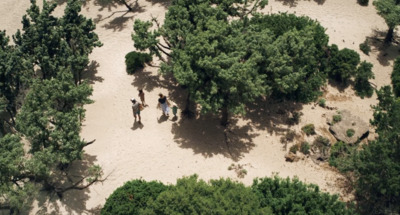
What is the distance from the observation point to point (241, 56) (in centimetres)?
3014

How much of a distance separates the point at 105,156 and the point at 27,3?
76.7 feet

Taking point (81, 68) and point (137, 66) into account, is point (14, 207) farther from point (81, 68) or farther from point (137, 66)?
point (137, 66)

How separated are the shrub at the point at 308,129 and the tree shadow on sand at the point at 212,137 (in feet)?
12.4

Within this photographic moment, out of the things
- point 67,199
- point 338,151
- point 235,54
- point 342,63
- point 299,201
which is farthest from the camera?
point 342,63

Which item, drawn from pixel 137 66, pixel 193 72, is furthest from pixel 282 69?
pixel 137 66

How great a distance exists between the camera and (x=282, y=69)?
31.7 metres

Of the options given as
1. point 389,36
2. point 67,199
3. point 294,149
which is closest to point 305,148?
point 294,149

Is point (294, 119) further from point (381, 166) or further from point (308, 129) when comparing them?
point (381, 166)

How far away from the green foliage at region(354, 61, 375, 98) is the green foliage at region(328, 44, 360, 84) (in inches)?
20.7

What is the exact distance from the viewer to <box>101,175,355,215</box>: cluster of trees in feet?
74.9

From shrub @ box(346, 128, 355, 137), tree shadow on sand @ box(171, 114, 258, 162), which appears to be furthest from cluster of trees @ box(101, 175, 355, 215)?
shrub @ box(346, 128, 355, 137)

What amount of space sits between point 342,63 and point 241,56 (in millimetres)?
11328

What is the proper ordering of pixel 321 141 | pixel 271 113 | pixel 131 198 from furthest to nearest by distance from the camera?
1. pixel 271 113
2. pixel 321 141
3. pixel 131 198

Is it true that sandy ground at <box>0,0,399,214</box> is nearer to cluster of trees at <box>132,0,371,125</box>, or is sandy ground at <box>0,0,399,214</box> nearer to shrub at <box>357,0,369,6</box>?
cluster of trees at <box>132,0,371,125</box>
